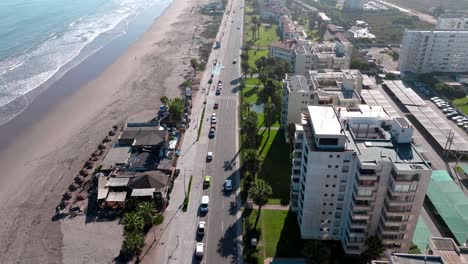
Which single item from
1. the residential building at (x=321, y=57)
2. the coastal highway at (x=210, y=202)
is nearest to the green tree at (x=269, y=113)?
the coastal highway at (x=210, y=202)

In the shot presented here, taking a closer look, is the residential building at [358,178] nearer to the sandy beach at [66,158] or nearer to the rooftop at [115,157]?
the sandy beach at [66,158]

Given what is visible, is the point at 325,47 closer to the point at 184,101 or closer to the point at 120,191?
the point at 184,101

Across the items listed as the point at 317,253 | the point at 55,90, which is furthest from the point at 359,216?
the point at 55,90

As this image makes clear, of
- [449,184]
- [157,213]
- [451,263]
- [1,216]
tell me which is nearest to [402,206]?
[451,263]

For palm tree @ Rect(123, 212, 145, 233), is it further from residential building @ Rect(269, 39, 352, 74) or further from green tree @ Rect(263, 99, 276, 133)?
residential building @ Rect(269, 39, 352, 74)

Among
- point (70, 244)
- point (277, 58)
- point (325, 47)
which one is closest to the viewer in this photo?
point (70, 244)
